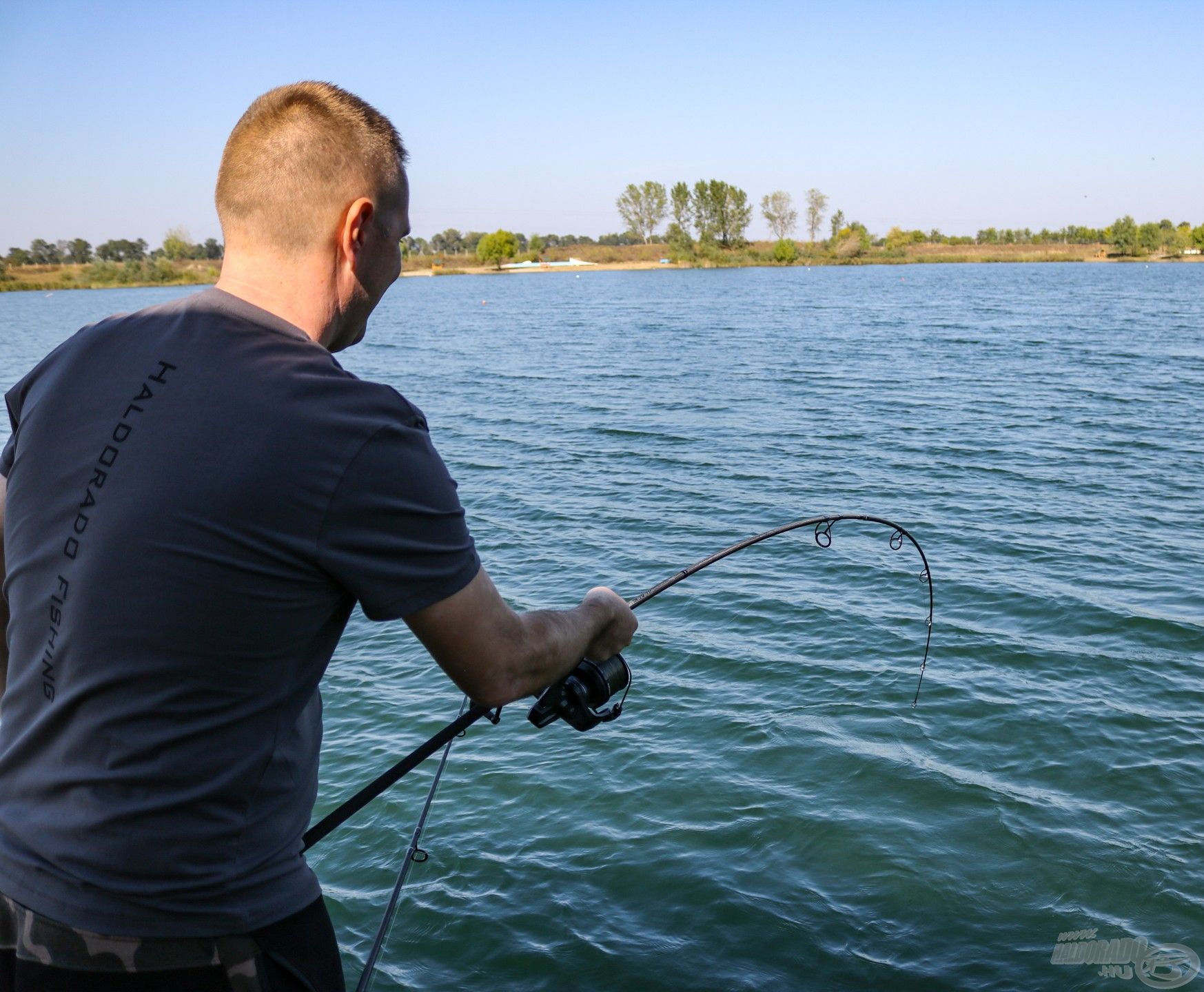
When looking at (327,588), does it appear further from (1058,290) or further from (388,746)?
(1058,290)

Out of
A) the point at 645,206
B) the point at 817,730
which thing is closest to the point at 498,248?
the point at 645,206

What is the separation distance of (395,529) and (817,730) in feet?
20.4

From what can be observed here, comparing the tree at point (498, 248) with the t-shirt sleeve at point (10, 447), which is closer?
the t-shirt sleeve at point (10, 447)

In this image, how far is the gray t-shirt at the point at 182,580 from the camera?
60.1 inches

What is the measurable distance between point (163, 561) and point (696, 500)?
40.2 ft

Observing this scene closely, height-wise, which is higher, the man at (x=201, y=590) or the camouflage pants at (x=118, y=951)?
the man at (x=201, y=590)

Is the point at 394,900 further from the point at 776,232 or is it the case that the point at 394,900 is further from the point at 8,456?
the point at 776,232

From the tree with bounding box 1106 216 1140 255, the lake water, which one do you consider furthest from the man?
the tree with bounding box 1106 216 1140 255

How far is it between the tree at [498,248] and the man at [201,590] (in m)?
158

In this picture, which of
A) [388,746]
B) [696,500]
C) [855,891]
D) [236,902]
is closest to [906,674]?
[855,891]

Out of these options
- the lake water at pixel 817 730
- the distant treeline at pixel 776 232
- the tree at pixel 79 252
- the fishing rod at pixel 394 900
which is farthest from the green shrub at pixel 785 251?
the fishing rod at pixel 394 900

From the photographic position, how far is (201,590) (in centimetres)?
153

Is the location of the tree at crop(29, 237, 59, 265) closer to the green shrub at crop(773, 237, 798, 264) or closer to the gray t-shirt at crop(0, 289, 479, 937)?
the green shrub at crop(773, 237, 798, 264)

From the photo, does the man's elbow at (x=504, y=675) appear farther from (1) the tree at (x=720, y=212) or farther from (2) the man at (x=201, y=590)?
(1) the tree at (x=720, y=212)
